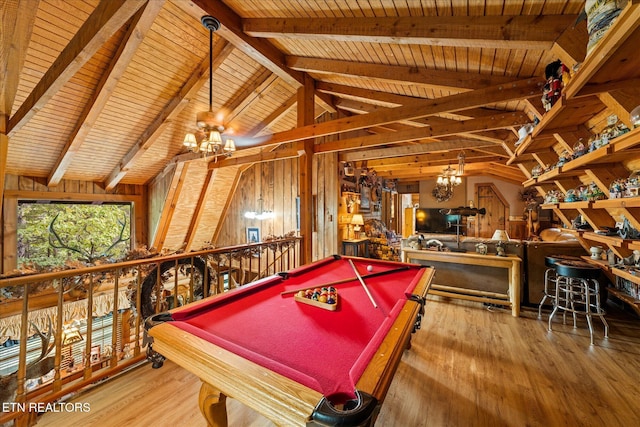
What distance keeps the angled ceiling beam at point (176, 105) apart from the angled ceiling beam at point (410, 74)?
47.7 inches

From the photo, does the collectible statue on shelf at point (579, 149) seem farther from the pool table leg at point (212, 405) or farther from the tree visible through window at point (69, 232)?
the tree visible through window at point (69, 232)

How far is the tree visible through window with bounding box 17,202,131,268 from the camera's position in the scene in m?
5.02

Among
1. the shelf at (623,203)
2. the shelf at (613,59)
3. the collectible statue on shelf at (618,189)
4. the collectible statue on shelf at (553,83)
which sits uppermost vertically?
the collectible statue on shelf at (553,83)

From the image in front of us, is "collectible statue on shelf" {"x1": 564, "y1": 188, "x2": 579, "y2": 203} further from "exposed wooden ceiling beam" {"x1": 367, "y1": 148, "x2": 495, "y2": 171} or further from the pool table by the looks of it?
"exposed wooden ceiling beam" {"x1": 367, "y1": 148, "x2": 495, "y2": 171}

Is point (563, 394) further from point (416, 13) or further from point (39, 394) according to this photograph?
point (39, 394)

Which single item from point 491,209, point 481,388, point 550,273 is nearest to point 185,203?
point 481,388

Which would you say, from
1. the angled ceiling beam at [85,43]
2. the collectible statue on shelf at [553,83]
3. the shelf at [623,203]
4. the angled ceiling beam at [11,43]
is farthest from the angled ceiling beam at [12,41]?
the shelf at [623,203]

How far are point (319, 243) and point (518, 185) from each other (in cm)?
664

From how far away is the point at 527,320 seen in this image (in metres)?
3.28

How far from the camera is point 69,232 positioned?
18.8ft

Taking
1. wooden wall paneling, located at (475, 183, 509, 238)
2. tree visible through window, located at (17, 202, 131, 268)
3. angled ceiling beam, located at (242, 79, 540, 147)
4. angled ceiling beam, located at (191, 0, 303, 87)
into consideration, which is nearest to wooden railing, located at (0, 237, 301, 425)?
tree visible through window, located at (17, 202, 131, 268)

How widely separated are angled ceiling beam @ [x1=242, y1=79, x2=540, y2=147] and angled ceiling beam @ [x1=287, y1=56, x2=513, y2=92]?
199 mm

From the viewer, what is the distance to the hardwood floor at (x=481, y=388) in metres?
1.72

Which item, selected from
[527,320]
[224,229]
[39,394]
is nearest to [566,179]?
[527,320]
